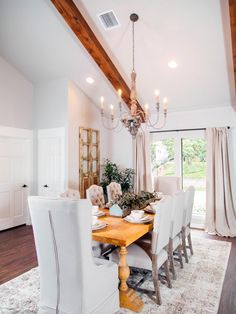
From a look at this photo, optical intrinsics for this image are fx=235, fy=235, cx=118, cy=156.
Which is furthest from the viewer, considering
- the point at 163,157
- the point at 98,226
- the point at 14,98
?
the point at 163,157

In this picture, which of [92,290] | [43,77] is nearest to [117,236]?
[92,290]

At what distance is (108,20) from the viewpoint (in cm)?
359

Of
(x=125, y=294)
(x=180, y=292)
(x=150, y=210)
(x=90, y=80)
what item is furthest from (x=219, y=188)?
(x=90, y=80)

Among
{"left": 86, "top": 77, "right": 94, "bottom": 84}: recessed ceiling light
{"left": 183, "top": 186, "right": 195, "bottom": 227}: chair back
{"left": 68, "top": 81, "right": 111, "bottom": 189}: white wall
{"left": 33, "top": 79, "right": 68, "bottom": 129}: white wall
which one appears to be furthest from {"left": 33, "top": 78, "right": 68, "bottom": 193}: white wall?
{"left": 183, "top": 186, "right": 195, "bottom": 227}: chair back

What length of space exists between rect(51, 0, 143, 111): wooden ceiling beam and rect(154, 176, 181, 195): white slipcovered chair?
2.03 m

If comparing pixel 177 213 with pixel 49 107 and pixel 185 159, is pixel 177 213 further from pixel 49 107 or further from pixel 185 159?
pixel 49 107

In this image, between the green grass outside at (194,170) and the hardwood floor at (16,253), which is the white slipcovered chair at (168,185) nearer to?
the green grass outside at (194,170)

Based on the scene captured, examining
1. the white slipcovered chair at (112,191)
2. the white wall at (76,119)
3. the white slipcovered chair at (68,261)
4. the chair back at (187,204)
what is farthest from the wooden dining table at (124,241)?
the white wall at (76,119)

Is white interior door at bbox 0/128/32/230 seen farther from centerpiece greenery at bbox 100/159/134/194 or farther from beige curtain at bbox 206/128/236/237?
beige curtain at bbox 206/128/236/237

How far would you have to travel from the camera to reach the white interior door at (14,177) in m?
5.07

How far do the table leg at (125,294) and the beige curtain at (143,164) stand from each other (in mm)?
3394

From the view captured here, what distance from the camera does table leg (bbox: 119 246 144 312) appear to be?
7.75ft

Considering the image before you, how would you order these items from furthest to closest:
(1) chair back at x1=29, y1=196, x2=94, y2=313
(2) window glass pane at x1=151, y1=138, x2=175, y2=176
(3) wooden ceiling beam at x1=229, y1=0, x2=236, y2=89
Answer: (2) window glass pane at x1=151, y1=138, x2=175, y2=176 < (3) wooden ceiling beam at x1=229, y1=0, x2=236, y2=89 < (1) chair back at x1=29, y1=196, x2=94, y2=313

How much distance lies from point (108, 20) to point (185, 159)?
3308 millimetres
